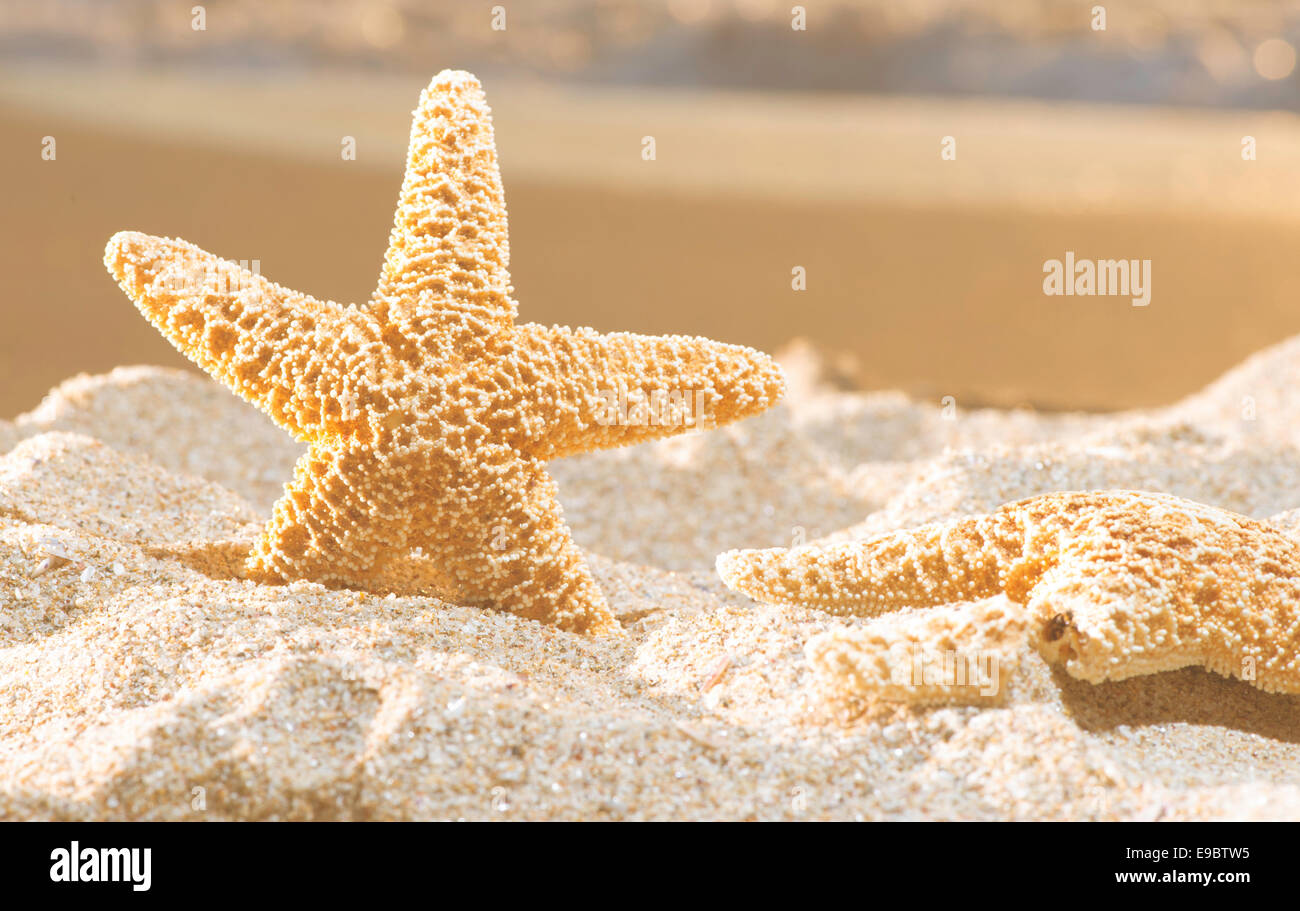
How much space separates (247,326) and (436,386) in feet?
1.52

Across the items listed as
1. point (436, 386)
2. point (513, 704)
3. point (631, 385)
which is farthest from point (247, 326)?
point (513, 704)

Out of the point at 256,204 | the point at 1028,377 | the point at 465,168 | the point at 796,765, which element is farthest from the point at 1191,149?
the point at 796,765

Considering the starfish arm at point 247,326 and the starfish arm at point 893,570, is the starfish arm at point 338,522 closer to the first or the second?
the starfish arm at point 247,326

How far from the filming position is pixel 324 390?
2512mm

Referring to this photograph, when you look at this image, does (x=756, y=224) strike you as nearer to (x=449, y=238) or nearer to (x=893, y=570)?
(x=449, y=238)

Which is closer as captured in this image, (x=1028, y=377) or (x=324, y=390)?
(x=324, y=390)

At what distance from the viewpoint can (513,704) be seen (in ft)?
6.48

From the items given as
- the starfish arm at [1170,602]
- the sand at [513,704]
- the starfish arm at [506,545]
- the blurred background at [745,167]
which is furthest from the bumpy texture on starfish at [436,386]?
the blurred background at [745,167]

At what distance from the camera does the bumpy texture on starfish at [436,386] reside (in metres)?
2.51

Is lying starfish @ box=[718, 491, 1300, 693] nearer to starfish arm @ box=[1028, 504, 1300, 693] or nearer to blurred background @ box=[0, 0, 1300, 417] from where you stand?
starfish arm @ box=[1028, 504, 1300, 693]
